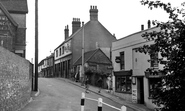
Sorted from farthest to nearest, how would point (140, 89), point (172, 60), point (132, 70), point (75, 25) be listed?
point (75, 25) → point (132, 70) → point (140, 89) → point (172, 60)

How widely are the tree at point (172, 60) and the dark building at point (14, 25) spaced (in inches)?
788

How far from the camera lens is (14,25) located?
2809 centimetres

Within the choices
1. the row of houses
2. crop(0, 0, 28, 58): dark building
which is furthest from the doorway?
crop(0, 0, 28, 58): dark building

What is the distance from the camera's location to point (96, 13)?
155 ft

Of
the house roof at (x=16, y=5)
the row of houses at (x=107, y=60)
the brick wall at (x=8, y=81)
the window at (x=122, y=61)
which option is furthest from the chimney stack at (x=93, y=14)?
the brick wall at (x=8, y=81)

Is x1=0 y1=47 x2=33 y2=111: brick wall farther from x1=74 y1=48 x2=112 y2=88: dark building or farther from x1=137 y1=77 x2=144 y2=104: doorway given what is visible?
x1=74 y1=48 x2=112 y2=88: dark building

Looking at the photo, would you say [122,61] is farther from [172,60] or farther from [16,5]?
[172,60]

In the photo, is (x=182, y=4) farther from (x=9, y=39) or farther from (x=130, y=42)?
(x=9, y=39)

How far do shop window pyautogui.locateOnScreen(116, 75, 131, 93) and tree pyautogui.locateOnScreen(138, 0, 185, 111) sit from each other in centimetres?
1817

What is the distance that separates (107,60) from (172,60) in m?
34.7

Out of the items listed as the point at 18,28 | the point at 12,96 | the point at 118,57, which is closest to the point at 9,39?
the point at 18,28

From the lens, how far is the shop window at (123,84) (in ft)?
75.5

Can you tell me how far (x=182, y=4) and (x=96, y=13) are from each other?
4268 centimetres

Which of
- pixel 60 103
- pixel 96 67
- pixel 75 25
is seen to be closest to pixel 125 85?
pixel 60 103
